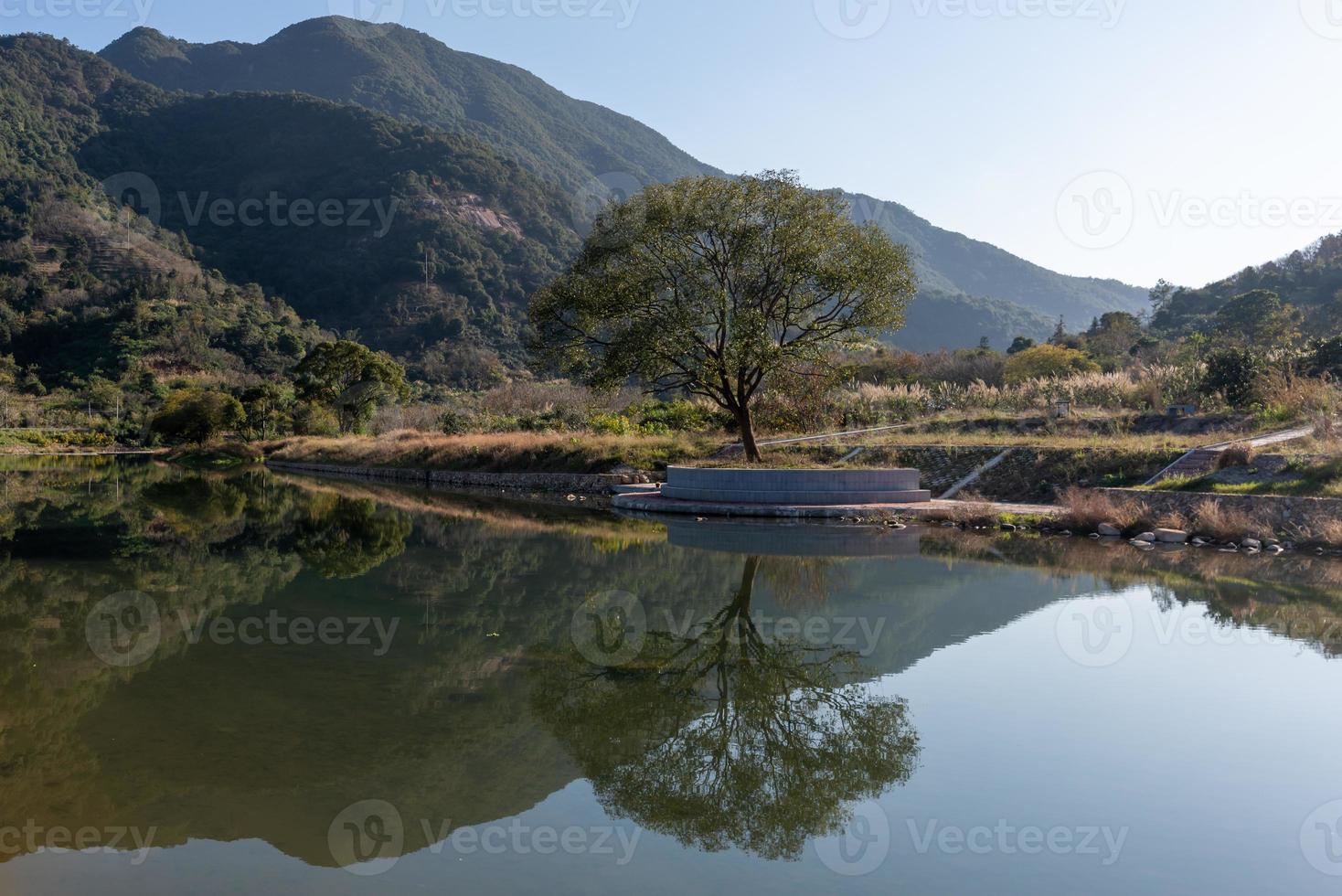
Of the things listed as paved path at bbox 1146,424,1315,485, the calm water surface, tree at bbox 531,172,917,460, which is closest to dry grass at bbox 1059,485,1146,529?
paved path at bbox 1146,424,1315,485

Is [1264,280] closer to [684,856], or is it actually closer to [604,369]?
[604,369]

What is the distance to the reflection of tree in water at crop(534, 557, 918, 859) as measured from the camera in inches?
172

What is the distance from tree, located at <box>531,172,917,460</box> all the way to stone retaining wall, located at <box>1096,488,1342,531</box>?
731 centimetres

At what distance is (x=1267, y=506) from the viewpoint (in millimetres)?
14672

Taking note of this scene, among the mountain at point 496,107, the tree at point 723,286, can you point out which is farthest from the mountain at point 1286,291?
the mountain at point 496,107

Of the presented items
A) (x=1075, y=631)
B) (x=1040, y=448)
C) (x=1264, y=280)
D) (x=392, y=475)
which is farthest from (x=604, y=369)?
(x=1264, y=280)

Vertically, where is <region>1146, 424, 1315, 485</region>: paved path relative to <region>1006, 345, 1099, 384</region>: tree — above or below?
below

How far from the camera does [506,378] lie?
221 ft

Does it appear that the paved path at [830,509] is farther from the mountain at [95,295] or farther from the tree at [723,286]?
the mountain at [95,295]

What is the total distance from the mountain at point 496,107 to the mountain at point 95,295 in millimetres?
58304

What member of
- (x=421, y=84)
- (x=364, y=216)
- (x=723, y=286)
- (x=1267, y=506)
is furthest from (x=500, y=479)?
(x=421, y=84)

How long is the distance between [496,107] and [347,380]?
12161 centimetres

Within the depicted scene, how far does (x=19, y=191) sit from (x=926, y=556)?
106928mm

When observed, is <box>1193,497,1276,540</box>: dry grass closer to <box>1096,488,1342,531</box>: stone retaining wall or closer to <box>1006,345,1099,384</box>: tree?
<box>1096,488,1342,531</box>: stone retaining wall
